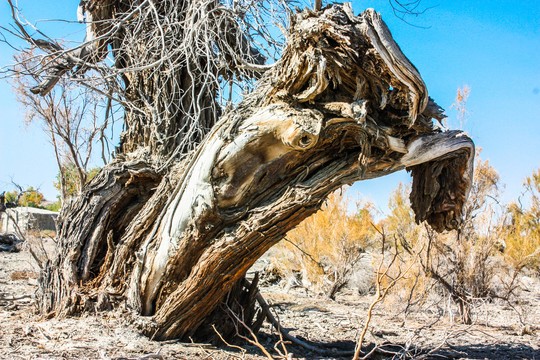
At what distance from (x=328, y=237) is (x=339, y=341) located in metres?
4.83

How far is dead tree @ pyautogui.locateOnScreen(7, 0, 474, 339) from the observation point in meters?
2.93

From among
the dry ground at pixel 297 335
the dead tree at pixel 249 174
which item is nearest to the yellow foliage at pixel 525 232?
the dry ground at pixel 297 335

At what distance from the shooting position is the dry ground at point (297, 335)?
3002mm

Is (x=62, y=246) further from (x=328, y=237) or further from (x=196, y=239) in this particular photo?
(x=328, y=237)

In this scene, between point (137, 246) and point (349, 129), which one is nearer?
point (349, 129)

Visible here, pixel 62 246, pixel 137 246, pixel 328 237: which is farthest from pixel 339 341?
pixel 328 237

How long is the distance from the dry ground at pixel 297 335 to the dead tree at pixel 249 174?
0.74 feet

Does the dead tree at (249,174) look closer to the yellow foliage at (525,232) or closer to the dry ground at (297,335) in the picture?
the dry ground at (297,335)

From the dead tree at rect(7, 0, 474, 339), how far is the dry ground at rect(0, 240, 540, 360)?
227 mm

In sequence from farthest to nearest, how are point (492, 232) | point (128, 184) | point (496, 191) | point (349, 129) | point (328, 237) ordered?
point (496, 191), point (328, 237), point (492, 232), point (128, 184), point (349, 129)

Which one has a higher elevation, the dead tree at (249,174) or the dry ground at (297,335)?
the dead tree at (249,174)

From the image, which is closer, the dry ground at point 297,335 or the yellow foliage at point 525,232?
the dry ground at point 297,335

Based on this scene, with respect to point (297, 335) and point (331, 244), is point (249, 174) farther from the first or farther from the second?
point (331, 244)

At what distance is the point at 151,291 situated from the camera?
11.2 ft
